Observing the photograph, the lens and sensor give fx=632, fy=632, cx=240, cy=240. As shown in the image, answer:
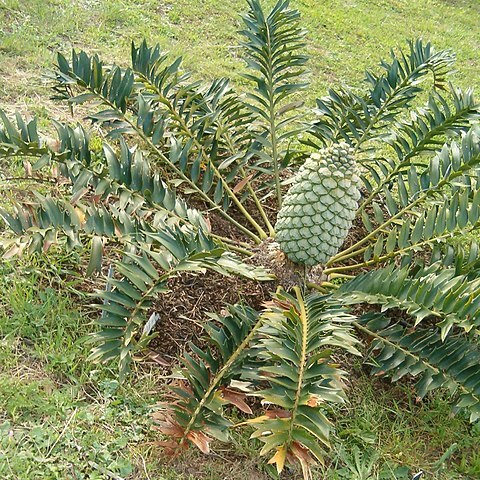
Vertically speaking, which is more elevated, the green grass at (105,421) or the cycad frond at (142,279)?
the cycad frond at (142,279)

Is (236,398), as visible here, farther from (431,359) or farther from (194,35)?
(194,35)

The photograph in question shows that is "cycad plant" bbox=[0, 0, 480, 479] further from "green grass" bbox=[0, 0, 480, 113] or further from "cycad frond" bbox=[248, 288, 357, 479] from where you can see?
"green grass" bbox=[0, 0, 480, 113]

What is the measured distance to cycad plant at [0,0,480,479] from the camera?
1.91m

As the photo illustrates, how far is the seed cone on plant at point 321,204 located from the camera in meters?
2.36

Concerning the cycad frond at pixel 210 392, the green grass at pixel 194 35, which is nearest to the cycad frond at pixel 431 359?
the cycad frond at pixel 210 392

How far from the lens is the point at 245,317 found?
2174mm

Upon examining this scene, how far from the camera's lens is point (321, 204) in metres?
2.37

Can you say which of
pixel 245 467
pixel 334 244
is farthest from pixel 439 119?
pixel 245 467

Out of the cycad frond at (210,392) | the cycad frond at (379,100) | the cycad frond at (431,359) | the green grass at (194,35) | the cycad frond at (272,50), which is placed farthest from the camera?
the green grass at (194,35)

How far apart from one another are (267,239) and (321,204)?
50 cm

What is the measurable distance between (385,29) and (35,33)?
4492 mm

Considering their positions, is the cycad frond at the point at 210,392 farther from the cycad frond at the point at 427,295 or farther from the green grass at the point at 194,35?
the green grass at the point at 194,35

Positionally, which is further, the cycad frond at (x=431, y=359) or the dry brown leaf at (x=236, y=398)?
the cycad frond at (x=431, y=359)

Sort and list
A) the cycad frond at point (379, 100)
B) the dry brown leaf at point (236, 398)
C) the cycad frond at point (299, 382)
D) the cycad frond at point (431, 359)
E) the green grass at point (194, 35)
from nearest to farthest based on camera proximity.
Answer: the cycad frond at point (299, 382) → the dry brown leaf at point (236, 398) → the cycad frond at point (431, 359) → the cycad frond at point (379, 100) → the green grass at point (194, 35)
